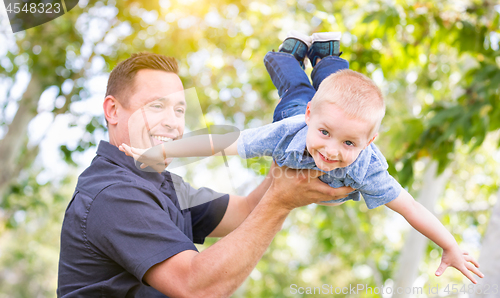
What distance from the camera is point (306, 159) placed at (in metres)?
1.48

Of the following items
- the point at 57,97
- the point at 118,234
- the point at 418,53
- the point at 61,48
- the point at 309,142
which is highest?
the point at 309,142

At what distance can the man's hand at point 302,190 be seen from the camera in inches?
60.1

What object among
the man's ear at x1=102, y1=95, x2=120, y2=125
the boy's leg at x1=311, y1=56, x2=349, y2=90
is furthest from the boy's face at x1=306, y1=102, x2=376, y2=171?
the man's ear at x1=102, y1=95, x2=120, y2=125

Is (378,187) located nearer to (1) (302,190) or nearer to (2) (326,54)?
(1) (302,190)

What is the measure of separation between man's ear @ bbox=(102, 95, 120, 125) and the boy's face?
0.95 metres

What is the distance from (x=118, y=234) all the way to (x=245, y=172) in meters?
0.70

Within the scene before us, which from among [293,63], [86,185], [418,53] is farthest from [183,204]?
[418,53]

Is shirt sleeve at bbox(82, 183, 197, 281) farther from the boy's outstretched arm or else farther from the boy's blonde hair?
the boy's outstretched arm

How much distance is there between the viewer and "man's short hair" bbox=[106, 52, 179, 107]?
177 centimetres

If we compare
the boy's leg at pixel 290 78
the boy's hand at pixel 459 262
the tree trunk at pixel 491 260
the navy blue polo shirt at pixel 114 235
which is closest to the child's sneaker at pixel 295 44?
the boy's leg at pixel 290 78

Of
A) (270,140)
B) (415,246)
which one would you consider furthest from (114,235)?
(415,246)

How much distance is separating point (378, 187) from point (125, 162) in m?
1.06

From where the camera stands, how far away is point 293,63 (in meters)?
1.90

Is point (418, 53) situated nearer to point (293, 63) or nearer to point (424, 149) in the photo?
point (424, 149)
